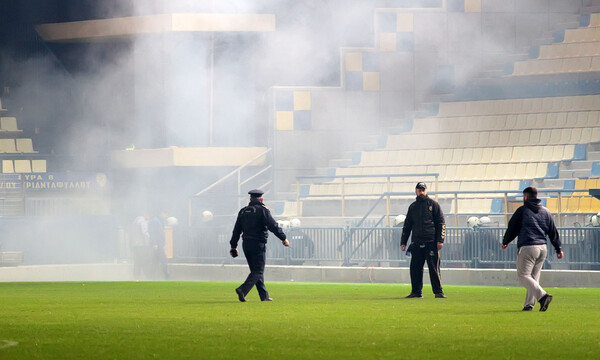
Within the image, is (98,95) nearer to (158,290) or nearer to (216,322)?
(158,290)

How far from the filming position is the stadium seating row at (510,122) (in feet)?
103

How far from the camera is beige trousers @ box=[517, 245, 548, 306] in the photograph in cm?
1280

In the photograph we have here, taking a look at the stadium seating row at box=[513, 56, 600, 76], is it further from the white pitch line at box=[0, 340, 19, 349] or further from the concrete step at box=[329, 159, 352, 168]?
the white pitch line at box=[0, 340, 19, 349]

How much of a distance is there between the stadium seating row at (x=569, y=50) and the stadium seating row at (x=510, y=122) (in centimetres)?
231

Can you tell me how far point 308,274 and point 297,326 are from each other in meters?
12.3

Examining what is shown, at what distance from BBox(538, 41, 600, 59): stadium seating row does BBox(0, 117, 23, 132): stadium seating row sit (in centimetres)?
1708

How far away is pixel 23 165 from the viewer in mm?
37469

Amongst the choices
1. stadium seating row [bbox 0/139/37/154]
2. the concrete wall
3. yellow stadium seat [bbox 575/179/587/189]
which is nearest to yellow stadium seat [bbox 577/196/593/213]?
yellow stadium seat [bbox 575/179/587/189]

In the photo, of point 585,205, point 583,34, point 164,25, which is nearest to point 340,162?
point 164,25

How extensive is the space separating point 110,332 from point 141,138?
86.6 feet

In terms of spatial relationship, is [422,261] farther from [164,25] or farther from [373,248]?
[164,25]

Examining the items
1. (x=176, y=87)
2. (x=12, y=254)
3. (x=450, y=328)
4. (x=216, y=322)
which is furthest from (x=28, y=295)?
(x=176, y=87)

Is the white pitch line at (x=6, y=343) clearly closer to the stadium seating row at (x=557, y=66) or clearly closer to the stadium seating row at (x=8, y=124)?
the stadium seating row at (x=557, y=66)

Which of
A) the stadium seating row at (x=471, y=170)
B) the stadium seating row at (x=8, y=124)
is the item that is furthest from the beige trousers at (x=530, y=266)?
the stadium seating row at (x=8, y=124)
